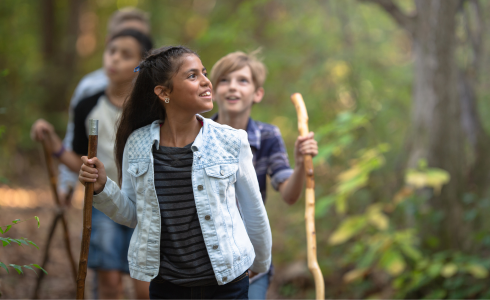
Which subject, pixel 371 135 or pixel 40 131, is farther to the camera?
pixel 371 135

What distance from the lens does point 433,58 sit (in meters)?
4.16

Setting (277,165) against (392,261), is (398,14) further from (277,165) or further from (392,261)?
(277,165)

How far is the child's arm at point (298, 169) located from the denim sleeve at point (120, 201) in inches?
36.2

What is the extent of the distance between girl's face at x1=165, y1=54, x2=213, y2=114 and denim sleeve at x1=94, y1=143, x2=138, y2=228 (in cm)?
37

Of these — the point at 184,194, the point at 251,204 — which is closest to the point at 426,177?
the point at 251,204

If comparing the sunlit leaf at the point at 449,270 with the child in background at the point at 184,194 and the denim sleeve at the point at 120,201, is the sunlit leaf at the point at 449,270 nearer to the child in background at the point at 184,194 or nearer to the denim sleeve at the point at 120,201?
the child in background at the point at 184,194

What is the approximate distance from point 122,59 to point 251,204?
74.2 inches

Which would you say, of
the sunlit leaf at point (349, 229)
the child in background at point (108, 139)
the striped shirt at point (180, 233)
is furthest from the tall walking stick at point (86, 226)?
the sunlit leaf at point (349, 229)

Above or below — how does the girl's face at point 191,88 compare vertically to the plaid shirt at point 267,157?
above

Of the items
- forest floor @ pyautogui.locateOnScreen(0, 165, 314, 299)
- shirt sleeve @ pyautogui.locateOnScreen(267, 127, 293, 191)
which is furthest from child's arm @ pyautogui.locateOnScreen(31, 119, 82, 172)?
shirt sleeve @ pyautogui.locateOnScreen(267, 127, 293, 191)

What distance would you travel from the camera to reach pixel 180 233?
1782 millimetres

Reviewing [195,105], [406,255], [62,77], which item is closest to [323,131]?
[406,255]

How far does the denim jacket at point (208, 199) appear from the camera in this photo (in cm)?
175

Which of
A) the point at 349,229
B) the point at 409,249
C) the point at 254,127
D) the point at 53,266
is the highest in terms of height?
the point at 254,127
